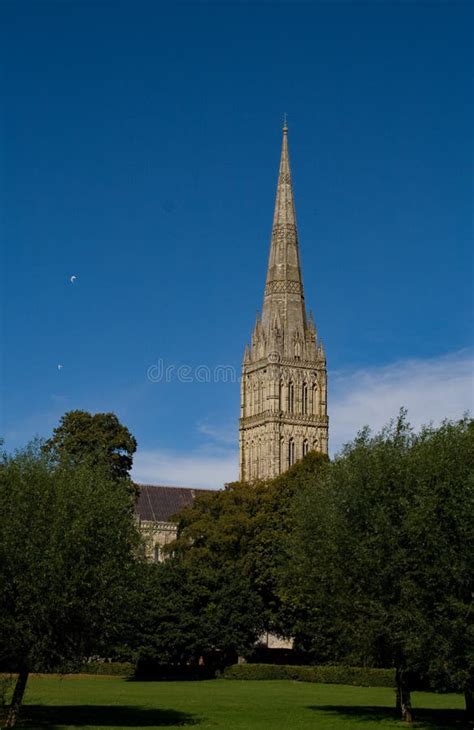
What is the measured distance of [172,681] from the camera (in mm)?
63594

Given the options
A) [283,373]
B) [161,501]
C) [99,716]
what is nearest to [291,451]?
[283,373]

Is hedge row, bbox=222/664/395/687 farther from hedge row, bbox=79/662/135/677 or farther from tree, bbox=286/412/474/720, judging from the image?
tree, bbox=286/412/474/720

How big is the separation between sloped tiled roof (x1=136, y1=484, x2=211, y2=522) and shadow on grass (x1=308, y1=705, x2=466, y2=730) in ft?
277

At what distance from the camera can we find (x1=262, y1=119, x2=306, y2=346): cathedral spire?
5458 inches

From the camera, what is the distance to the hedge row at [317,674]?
6016cm

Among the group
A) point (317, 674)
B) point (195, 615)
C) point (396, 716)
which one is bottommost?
point (396, 716)

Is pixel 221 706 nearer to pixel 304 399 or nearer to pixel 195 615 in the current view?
pixel 195 615

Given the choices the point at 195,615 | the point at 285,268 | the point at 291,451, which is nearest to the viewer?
the point at 195,615

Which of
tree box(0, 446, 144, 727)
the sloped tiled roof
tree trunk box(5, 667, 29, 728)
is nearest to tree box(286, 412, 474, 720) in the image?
tree box(0, 446, 144, 727)

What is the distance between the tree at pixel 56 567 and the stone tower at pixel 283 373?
92.8 meters

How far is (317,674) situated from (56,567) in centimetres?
3190

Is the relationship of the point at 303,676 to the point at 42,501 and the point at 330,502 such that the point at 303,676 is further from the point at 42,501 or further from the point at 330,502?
the point at 42,501

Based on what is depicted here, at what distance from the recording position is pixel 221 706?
143 ft

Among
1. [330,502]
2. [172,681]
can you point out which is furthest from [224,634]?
[330,502]
